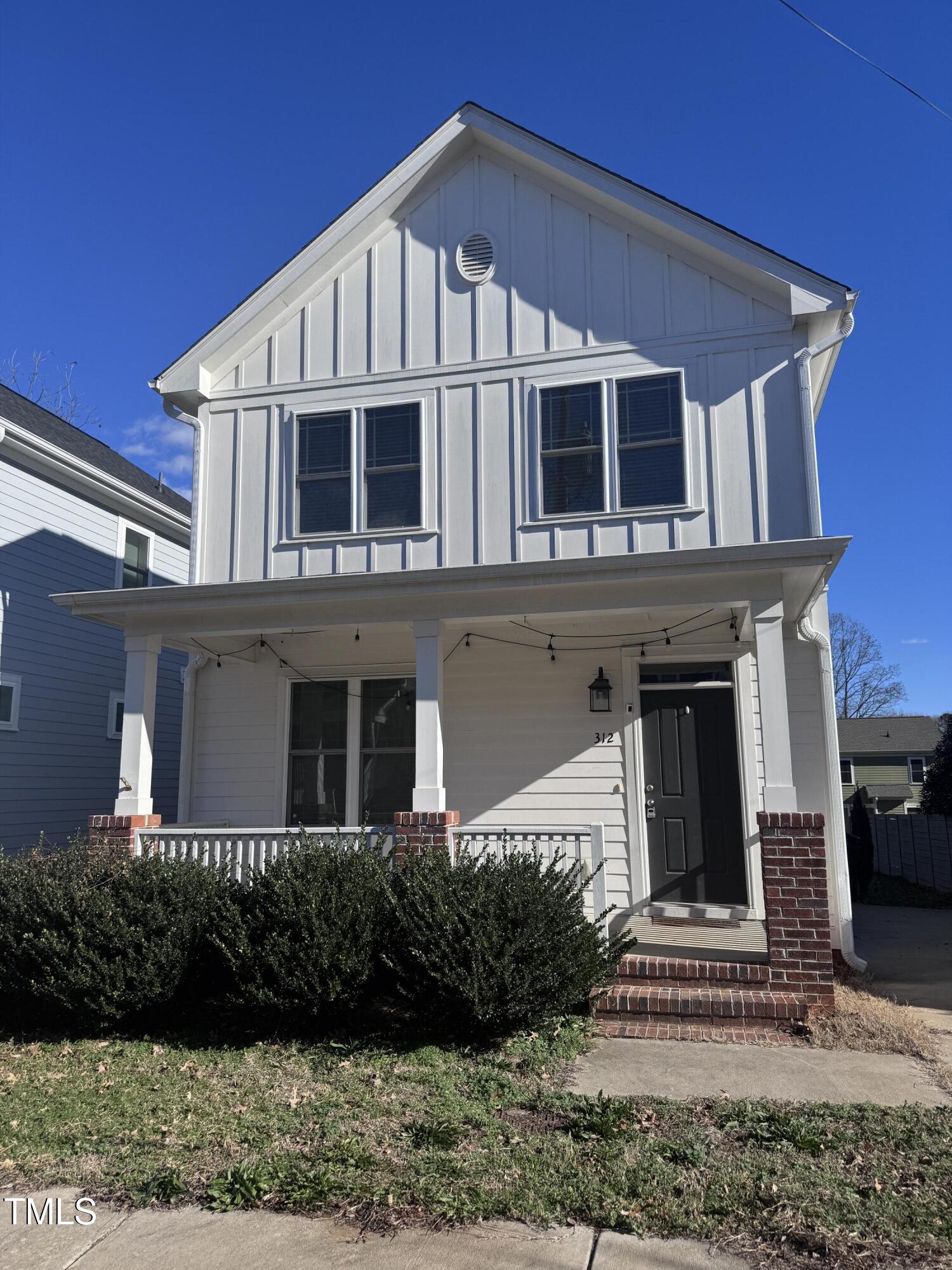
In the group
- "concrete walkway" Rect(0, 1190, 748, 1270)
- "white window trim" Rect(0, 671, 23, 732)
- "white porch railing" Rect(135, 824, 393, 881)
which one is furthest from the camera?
"white window trim" Rect(0, 671, 23, 732)

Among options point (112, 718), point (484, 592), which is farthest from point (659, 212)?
point (112, 718)

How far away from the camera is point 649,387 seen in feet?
28.1

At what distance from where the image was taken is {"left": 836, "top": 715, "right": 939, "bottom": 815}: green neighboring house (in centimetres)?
3622

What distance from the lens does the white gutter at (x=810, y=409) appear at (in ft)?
25.9

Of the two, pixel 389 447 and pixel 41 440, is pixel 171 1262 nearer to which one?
pixel 389 447

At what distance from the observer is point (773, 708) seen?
6.94m

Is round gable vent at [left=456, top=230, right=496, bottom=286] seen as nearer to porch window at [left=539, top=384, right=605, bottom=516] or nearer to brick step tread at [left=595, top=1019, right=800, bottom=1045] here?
porch window at [left=539, top=384, right=605, bottom=516]

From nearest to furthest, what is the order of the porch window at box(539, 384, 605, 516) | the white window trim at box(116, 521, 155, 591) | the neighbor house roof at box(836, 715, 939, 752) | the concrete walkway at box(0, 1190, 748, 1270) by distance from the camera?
1. the concrete walkway at box(0, 1190, 748, 1270)
2. the porch window at box(539, 384, 605, 516)
3. the white window trim at box(116, 521, 155, 591)
4. the neighbor house roof at box(836, 715, 939, 752)

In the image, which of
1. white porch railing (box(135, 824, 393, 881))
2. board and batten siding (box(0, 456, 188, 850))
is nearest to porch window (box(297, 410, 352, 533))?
white porch railing (box(135, 824, 393, 881))

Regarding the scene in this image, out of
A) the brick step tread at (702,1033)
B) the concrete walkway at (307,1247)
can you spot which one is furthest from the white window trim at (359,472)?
the concrete walkway at (307,1247)

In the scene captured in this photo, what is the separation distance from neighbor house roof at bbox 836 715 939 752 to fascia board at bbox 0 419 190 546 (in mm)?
30167

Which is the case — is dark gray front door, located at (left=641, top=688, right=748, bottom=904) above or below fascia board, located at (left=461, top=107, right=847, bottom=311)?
below

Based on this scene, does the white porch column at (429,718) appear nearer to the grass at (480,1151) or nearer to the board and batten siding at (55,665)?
the grass at (480,1151)

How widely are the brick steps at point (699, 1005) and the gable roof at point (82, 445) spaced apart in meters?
8.87
